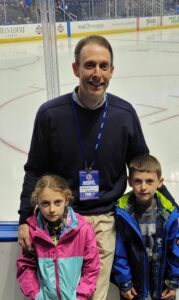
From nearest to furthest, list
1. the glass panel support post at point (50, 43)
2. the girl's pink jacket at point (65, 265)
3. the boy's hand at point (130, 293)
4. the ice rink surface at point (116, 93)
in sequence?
the girl's pink jacket at point (65, 265) → the boy's hand at point (130, 293) → the glass panel support post at point (50, 43) → the ice rink surface at point (116, 93)

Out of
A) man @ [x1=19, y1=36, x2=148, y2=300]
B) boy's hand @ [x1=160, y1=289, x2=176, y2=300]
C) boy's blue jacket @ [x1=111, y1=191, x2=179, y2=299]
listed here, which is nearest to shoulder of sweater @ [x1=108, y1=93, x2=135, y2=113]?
man @ [x1=19, y1=36, x2=148, y2=300]

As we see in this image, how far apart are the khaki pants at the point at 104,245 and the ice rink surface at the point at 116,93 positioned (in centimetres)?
79

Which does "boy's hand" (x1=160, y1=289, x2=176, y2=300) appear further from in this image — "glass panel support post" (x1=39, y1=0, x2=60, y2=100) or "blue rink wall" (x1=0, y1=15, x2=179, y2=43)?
"blue rink wall" (x1=0, y1=15, x2=179, y2=43)

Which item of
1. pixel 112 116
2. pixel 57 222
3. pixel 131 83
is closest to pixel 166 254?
pixel 57 222

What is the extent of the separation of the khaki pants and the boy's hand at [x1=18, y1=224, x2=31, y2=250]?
199 mm

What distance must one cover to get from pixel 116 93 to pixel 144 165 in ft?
13.1

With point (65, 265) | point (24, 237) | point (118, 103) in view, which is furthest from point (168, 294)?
point (118, 103)

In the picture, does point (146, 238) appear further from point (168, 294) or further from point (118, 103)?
point (118, 103)

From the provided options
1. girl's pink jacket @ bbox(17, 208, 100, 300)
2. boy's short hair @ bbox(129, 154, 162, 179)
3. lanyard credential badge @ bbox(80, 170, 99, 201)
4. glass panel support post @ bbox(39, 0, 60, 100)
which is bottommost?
girl's pink jacket @ bbox(17, 208, 100, 300)

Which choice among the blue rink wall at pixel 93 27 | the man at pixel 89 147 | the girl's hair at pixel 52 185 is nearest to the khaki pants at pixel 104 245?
the man at pixel 89 147

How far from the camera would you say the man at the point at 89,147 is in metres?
1.29

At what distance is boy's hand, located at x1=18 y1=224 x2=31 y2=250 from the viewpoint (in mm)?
1265

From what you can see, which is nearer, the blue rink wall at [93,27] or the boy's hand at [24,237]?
the boy's hand at [24,237]

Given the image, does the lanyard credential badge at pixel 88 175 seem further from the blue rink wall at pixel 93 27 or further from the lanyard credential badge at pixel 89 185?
the blue rink wall at pixel 93 27
